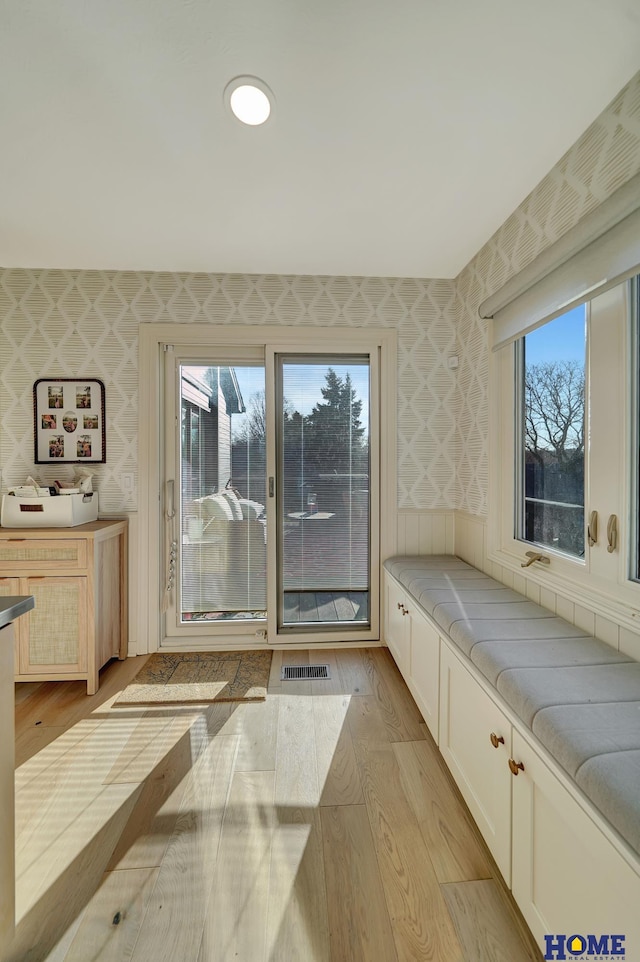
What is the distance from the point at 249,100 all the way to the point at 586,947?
2.43m

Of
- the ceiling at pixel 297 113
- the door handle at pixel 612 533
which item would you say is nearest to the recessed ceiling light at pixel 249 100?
the ceiling at pixel 297 113

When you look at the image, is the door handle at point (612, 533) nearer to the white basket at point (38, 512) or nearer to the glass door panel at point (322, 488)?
the glass door panel at point (322, 488)

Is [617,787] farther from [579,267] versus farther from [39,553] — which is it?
[39,553]

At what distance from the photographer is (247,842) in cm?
133

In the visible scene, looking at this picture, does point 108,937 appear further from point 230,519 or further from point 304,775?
point 230,519

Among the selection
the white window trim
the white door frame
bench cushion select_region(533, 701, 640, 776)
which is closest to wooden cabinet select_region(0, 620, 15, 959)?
bench cushion select_region(533, 701, 640, 776)

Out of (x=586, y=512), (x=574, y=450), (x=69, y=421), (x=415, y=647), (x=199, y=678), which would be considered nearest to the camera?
(x=586, y=512)

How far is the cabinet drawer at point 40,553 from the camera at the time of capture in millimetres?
2209

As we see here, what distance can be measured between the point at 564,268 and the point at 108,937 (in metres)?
2.59

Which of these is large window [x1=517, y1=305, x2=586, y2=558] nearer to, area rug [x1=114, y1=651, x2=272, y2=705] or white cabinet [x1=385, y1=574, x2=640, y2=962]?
white cabinet [x1=385, y1=574, x2=640, y2=962]

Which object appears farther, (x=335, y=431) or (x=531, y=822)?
(x=335, y=431)

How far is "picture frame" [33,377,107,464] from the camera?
2623 millimetres

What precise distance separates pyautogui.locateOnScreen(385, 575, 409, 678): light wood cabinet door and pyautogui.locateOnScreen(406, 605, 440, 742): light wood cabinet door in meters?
0.09

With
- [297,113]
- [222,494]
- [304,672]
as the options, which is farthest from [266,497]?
[297,113]
